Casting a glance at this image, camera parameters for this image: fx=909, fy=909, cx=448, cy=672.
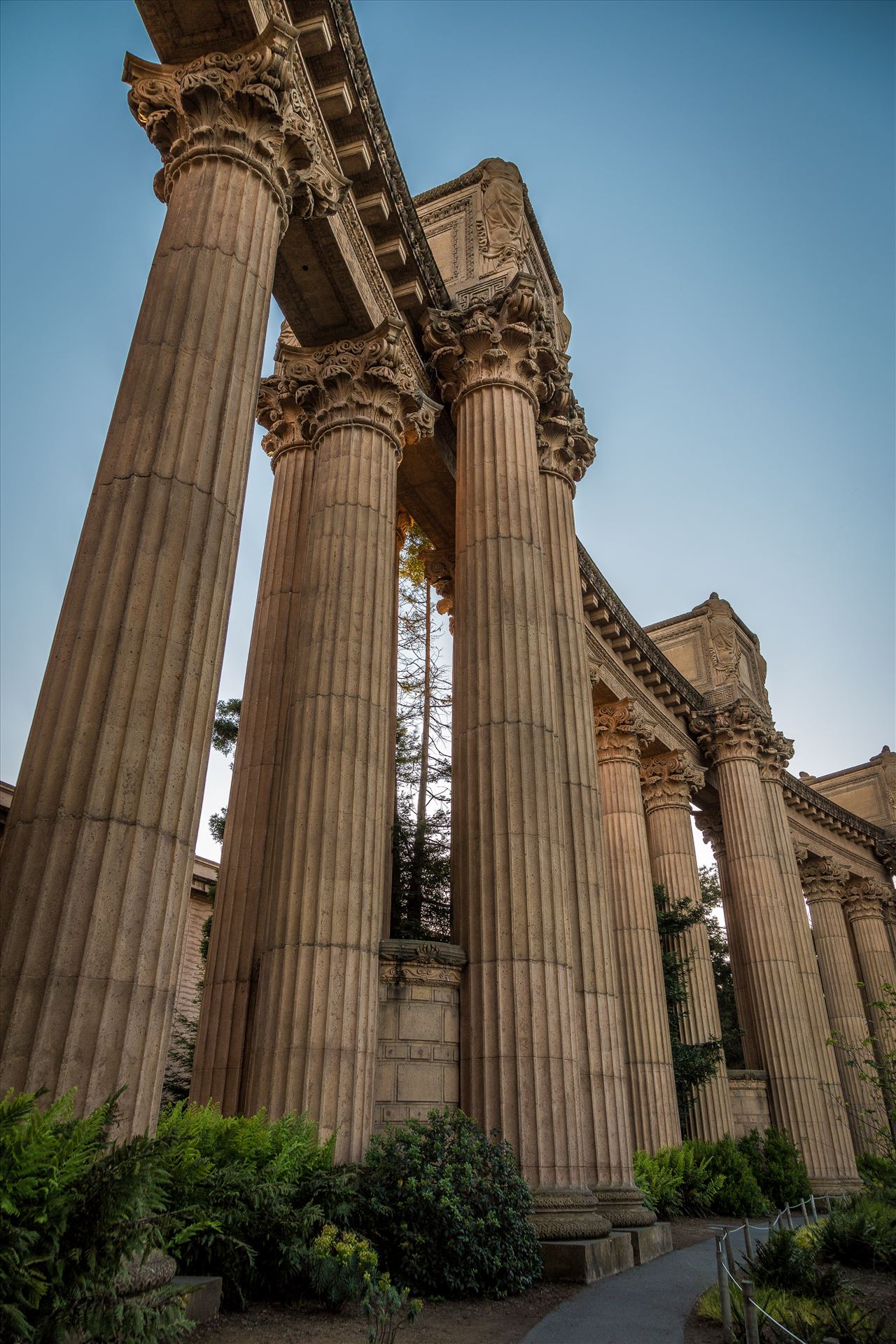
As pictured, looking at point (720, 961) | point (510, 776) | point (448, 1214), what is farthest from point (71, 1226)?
point (720, 961)

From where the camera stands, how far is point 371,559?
59.1 ft

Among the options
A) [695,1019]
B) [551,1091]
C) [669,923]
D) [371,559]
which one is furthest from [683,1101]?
[371,559]

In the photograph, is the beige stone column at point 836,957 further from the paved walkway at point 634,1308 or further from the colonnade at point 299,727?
the paved walkway at point 634,1308

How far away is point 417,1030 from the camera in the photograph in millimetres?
15266

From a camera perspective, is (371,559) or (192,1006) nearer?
(371,559)

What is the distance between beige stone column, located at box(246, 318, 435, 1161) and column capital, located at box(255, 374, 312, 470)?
111 centimetres

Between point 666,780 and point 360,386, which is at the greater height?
point 360,386

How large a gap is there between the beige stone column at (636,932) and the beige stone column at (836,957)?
21.6 m

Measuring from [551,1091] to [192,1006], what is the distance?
26.0m

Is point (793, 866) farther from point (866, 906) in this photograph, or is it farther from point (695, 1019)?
point (866, 906)

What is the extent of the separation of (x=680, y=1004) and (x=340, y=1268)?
25.6 metres

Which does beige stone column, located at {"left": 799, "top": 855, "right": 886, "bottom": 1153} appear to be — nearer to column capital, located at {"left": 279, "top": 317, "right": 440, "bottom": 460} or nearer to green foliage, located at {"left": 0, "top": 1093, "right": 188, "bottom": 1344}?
column capital, located at {"left": 279, "top": 317, "right": 440, "bottom": 460}

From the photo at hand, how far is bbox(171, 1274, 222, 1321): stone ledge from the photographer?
820cm

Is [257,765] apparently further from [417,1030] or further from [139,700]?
[139,700]
